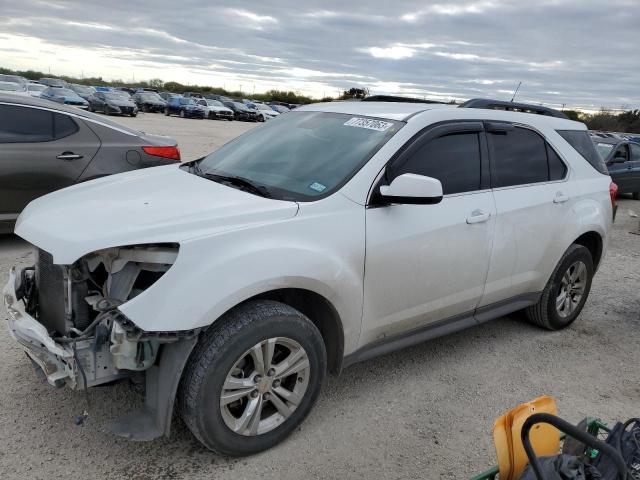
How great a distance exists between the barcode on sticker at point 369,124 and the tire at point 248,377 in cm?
134

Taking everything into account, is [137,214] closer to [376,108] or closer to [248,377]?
[248,377]

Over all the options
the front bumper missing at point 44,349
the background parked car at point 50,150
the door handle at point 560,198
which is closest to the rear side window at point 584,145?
the door handle at point 560,198

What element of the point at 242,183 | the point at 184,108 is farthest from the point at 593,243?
the point at 184,108

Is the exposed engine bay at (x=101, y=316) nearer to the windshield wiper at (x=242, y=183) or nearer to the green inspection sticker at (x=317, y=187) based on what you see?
the windshield wiper at (x=242, y=183)

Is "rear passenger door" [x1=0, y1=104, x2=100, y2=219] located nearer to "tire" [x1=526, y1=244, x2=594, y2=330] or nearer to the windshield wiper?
the windshield wiper

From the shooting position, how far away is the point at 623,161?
13.2 meters

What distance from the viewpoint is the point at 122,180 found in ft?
11.8

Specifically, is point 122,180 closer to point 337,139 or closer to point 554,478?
point 337,139

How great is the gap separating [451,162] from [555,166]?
1.30 m

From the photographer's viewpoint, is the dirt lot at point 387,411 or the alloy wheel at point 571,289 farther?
the alloy wheel at point 571,289

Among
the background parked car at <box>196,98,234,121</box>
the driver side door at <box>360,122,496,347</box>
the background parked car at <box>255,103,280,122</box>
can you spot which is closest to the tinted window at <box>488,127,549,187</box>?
the driver side door at <box>360,122,496,347</box>

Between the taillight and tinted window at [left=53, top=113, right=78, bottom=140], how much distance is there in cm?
77

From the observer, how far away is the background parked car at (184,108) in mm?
39562

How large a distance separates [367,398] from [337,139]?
166 cm
